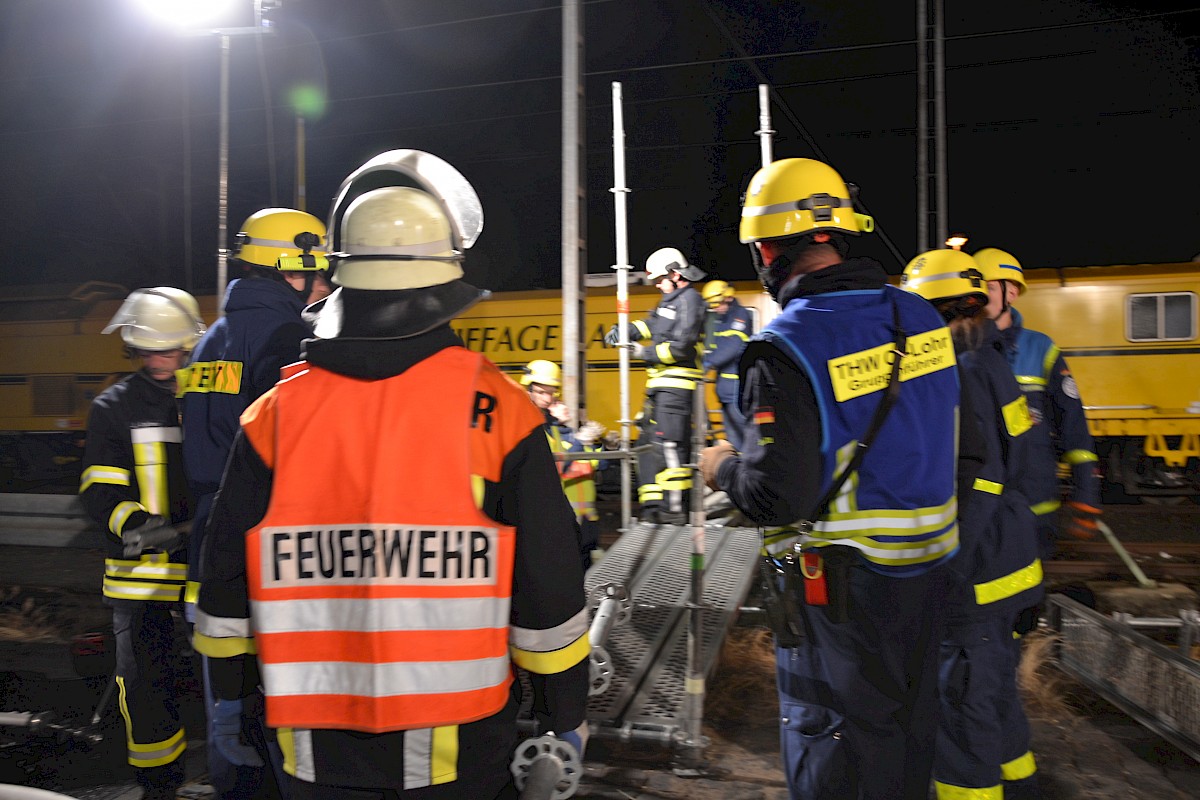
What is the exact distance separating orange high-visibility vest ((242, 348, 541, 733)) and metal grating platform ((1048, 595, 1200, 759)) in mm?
3841

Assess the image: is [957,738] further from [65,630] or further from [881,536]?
[65,630]

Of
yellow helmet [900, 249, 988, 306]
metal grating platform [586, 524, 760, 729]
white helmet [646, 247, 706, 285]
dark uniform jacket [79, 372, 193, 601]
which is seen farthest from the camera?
white helmet [646, 247, 706, 285]

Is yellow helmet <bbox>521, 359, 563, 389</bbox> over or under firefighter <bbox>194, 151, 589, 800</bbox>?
over

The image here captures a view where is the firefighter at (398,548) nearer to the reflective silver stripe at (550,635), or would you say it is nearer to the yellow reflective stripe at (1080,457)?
the reflective silver stripe at (550,635)

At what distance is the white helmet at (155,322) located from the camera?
3.76 meters

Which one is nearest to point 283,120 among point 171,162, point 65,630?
point 171,162

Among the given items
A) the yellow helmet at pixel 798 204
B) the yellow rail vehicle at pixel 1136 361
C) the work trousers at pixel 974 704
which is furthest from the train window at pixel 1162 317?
the yellow helmet at pixel 798 204

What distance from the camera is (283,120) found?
86.7 ft

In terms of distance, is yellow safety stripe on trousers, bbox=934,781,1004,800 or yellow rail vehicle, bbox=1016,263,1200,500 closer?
yellow safety stripe on trousers, bbox=934,781,1004,800

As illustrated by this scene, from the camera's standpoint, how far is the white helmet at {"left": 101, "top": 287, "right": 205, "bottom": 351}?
12.3 ft

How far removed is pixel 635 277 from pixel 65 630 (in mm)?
10031

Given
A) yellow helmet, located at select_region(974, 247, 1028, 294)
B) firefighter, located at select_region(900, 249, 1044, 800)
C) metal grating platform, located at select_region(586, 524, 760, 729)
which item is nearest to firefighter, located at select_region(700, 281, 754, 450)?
metal grating platform, located at select_region(586, 524, 760, 729)

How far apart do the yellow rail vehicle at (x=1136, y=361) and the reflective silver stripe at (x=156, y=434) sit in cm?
1258

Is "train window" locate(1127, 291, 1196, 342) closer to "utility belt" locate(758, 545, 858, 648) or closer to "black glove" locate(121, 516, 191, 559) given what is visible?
"utility belt" locate(758, 545, 858, 648)
